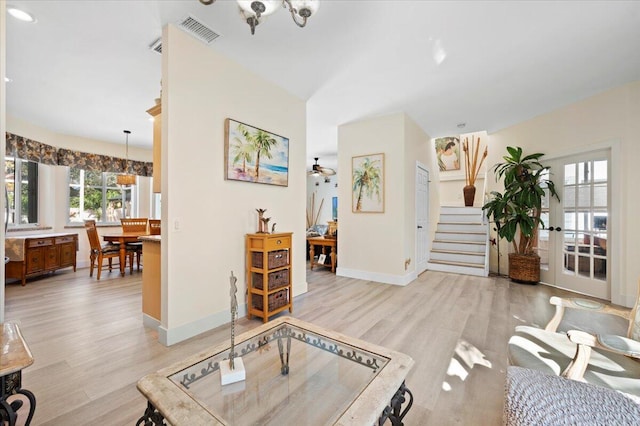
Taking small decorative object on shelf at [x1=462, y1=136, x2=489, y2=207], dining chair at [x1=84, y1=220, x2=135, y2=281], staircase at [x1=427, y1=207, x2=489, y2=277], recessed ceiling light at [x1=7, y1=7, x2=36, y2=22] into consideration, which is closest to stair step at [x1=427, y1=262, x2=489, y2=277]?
staircase at [x1=427, y1=207, x2=489, y2=277]

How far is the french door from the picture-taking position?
3682 mm

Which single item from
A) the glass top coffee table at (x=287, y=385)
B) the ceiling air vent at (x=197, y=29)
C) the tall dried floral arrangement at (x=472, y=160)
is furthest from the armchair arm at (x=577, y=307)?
the tall dried floral arrangement at (x=472, y=160)

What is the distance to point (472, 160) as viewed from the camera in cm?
707

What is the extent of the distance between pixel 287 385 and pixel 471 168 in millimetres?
7376

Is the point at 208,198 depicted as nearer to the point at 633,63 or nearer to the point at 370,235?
the point at 370,235

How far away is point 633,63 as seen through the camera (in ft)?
9.67

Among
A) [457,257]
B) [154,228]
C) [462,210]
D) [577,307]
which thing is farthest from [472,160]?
[154,228]

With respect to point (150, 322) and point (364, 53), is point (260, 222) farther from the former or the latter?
point (364, 53)

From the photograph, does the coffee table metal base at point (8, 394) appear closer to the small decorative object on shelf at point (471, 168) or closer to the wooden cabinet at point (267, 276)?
the wooden cabinet at point (267, 276)

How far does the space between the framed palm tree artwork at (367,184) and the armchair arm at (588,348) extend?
329 centimetres

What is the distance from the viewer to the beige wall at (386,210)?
436 cm

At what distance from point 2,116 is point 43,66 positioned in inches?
102

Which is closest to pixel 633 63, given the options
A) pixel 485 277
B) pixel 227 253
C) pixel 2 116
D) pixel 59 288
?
pixel 485 277

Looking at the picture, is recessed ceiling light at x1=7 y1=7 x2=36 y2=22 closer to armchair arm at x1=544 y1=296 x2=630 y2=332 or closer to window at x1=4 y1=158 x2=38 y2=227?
window at x1=4 y1=158 x2=38 y2=227
